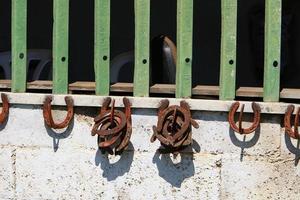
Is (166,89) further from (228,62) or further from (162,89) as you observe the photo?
(228,62)

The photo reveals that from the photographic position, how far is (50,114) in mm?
4219

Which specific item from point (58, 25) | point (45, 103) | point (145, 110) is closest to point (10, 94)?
point (45, 103)

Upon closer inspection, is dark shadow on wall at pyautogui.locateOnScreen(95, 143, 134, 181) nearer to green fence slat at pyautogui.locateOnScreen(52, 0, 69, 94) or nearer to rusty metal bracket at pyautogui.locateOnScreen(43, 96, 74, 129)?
rusty metal bracket at pyautogui.locateOnScreen(43, 96, 74, 129)

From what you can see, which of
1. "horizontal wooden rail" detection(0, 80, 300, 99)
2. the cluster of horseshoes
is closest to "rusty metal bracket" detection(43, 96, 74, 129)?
the cluster of horseshoes

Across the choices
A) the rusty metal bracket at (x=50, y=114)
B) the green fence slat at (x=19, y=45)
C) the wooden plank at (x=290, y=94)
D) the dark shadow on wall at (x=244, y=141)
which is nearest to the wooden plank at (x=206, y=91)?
the dark shadow on wall at (x=244, y=141)

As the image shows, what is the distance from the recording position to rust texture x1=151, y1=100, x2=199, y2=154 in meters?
3.99

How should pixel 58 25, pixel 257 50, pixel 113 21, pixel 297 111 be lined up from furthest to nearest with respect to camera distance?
pixel 113 21, pixel 257 50, pixel 58 25, pixel 297 111

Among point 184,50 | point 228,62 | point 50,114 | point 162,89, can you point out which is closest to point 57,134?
point 50,114

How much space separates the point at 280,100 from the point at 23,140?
161 centimetres

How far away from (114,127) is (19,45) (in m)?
0.82

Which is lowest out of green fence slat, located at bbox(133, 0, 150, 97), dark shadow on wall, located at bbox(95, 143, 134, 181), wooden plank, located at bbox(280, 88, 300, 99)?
dark shadow on wall, located at bbox(95, 143, 134, 181)

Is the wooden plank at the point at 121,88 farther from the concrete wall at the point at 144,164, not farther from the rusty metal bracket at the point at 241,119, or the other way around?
the rusty metal bracket at the point at 241,119

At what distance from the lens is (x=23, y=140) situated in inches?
170

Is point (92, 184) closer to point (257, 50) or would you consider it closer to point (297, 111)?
point (297, 111)
